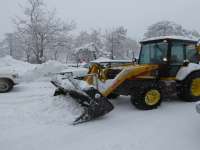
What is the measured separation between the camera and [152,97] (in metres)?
6.34

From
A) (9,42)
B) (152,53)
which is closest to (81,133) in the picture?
(152,53)

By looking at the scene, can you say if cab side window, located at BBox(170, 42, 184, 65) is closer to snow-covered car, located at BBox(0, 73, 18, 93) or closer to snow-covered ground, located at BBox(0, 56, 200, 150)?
snow-covered ground, located at BBox(0, 56, 200, 150)

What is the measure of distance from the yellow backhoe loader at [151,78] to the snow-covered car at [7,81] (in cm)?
341

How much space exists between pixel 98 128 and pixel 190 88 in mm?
3460

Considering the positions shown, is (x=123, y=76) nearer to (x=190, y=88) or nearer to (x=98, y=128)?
(x=98, y=128)

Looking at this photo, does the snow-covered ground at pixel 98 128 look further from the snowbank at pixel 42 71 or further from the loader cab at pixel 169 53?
the snowbank at pixel 42 71

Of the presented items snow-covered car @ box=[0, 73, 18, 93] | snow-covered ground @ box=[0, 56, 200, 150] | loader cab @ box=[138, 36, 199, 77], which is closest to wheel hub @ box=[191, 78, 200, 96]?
snow-covered ground @ box=[0, 56, 200, 150]

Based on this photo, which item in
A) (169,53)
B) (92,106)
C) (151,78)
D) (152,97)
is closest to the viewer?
(92,106)

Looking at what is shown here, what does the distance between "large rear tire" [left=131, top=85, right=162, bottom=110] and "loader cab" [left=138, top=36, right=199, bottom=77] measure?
0.84m

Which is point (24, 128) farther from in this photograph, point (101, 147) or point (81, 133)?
point (101, 147)

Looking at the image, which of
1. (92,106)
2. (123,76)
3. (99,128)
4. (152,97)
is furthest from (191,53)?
(99,128)

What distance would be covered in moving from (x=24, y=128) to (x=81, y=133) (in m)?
1.29

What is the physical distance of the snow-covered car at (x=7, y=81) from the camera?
9.83 m

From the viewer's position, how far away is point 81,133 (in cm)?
481
